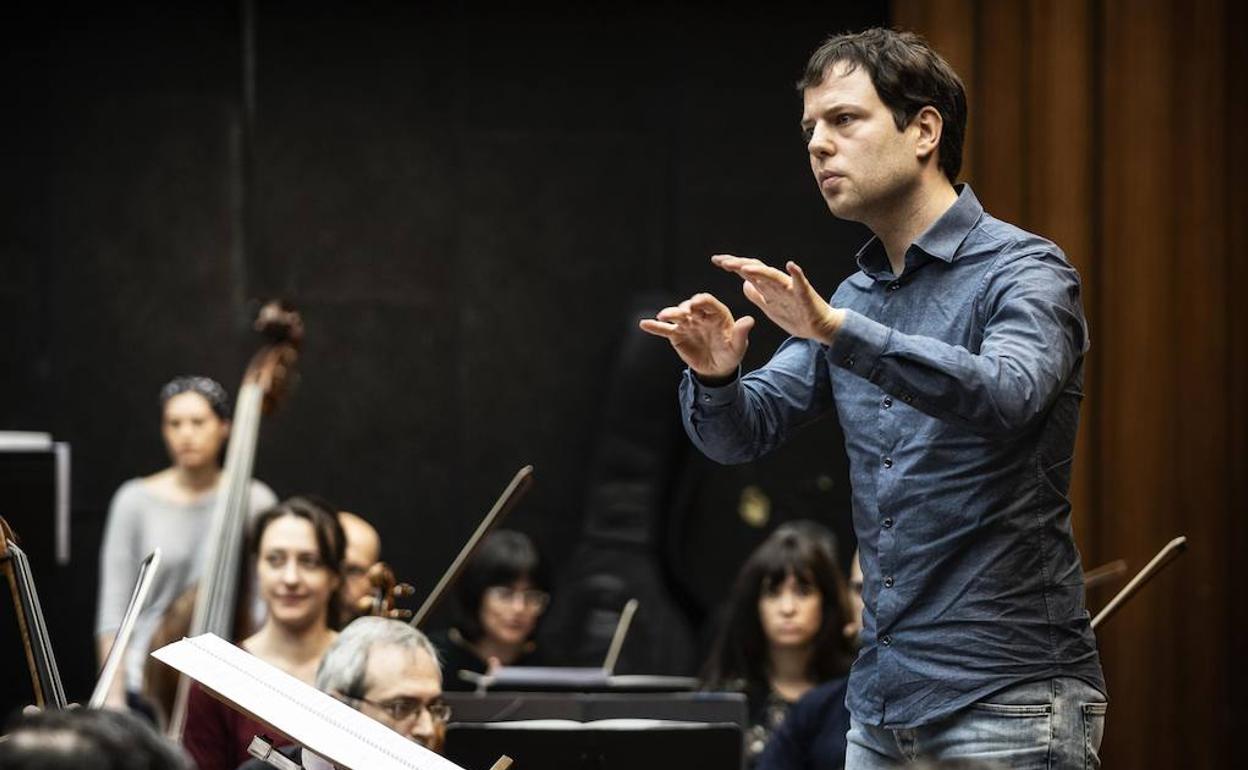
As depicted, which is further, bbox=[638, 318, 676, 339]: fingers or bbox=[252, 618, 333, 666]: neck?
bbox=[252, 618, 333, 666]: neck

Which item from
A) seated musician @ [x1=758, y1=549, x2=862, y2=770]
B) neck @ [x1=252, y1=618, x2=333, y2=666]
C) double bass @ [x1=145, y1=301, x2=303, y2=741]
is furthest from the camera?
double bass @ [x1=145, y1=301, x2=303, y2=741]

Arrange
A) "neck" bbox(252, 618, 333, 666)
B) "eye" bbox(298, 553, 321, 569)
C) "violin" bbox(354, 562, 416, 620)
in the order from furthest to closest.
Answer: "eye" bbox(298, 553, 321, 569)
"neck" bbox(252, 618, 333, 666)
"violin" bbox(354, 562, 416, 620)

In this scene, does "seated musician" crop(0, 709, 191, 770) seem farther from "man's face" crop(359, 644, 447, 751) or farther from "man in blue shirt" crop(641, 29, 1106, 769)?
"man's face" crop(359, 644, 447, 751)

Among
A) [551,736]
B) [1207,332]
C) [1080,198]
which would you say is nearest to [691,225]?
[1080,198]

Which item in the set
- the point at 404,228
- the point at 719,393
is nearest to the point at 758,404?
the point at 719,393

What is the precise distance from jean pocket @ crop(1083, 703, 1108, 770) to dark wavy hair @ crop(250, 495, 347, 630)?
7.15 feet

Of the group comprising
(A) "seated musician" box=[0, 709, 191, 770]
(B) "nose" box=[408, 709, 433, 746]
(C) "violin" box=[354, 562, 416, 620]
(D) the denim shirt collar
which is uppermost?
(D) the denim shirt collar

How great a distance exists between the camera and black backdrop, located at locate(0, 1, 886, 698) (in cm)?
561

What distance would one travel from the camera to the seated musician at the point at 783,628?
13.9 feet

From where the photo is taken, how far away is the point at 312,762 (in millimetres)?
2461

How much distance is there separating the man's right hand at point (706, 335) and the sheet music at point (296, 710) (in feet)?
1.69

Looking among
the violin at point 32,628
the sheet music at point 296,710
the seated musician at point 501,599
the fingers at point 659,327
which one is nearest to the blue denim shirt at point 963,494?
the fingers at point 659,327

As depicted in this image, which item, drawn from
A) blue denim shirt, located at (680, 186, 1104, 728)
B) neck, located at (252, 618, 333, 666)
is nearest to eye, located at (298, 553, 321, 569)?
neck, located at (252, 618, 333, 666)

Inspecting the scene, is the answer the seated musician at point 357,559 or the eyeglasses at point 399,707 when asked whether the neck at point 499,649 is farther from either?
the eyeglasses at point 399,707
